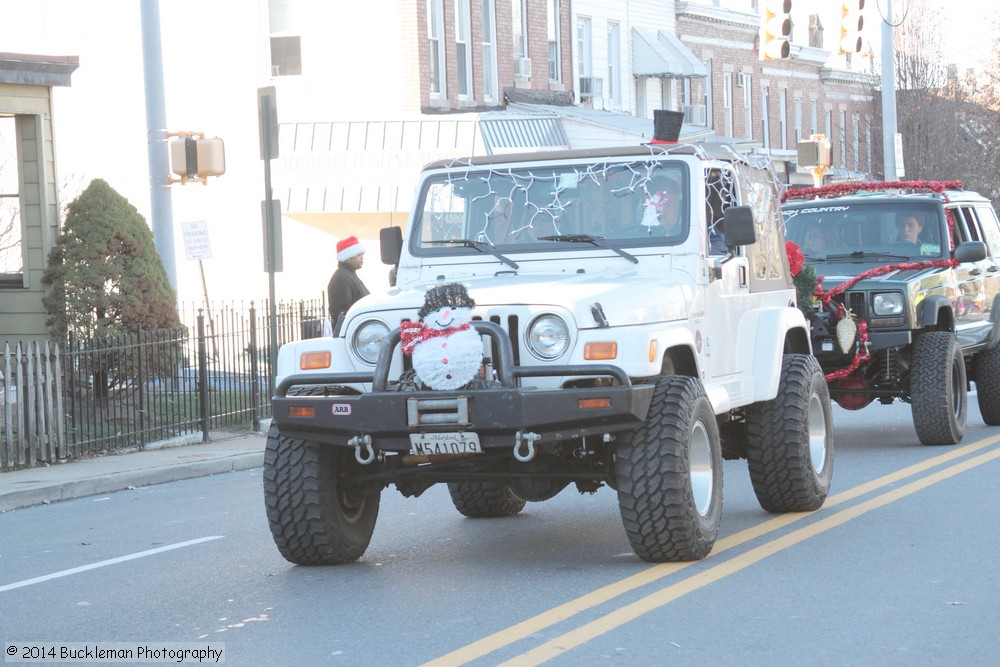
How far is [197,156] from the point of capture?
17.2 metres

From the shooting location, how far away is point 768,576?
7.58 metres

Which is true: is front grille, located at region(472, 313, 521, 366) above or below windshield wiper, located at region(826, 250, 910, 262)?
below

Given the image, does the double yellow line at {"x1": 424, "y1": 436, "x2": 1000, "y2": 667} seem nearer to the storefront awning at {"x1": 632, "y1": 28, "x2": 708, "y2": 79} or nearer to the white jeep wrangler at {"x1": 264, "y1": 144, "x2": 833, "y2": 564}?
the white jeep wrangler at {"x1": 264, "y1": 144, "x2": 833, "y2": 564}

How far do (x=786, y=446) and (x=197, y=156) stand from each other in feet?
31.8

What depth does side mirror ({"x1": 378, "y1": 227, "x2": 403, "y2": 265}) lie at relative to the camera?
9.45 meters

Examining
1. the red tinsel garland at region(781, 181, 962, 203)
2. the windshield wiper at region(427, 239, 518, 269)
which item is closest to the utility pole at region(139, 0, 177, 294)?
the red tinsel garland at region(781, 181, 962, 203)

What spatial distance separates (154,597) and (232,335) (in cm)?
962

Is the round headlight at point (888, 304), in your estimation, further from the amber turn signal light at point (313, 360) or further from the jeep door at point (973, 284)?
the amber turn signal light at point (313, 360)

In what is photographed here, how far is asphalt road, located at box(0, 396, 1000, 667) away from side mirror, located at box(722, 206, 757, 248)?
5.37 ft

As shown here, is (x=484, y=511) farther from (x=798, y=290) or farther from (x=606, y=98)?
(x=606, y=98)

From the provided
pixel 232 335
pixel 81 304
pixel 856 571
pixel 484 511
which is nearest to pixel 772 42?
pixel 232 335

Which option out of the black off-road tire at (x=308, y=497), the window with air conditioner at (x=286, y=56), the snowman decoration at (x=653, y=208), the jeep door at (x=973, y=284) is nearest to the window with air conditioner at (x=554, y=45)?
the window with air conditioner at (x=286, y=56)

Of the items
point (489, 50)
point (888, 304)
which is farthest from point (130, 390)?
point (489, 50)

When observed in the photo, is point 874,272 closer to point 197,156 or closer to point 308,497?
point 308,497
